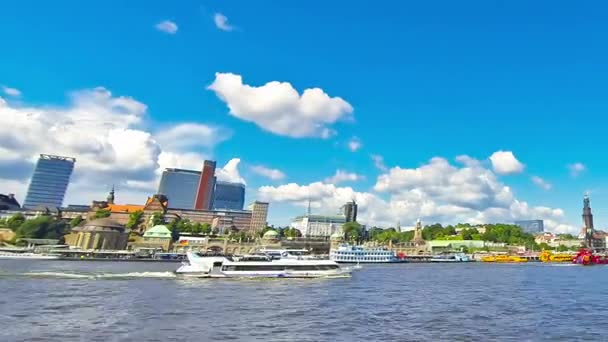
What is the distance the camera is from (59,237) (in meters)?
163

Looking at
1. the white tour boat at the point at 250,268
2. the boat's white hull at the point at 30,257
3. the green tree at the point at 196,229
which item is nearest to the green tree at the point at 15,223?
the boat's white hull at the point at 30,257

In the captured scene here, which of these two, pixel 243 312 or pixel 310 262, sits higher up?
pixel 310 262

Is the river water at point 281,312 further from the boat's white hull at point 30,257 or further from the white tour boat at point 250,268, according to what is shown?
the boat's white hull at point 30,257

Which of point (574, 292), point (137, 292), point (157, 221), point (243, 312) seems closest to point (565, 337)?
point (243, 312)

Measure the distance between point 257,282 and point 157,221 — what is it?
15127 centimetres

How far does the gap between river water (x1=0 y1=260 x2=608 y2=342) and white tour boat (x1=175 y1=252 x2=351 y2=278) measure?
31.4ft

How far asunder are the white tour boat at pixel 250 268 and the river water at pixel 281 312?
31.4 feet

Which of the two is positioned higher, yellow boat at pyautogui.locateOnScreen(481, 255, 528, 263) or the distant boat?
yellow boat at pyautogui.locateOnScreen(481, 255, 528, 263)

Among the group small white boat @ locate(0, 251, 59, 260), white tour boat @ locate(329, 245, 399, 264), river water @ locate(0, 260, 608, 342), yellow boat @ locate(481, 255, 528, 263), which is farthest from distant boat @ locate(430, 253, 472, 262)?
small white boat @ locate(0, 251, 59, 260)

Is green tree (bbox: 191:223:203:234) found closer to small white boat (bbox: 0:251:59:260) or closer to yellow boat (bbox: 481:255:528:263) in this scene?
small white boat (bbox: 0:251:59:260)

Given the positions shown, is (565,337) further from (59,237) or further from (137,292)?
(59,237)

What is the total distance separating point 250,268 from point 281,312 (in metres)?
29.8

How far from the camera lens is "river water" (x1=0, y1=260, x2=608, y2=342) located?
2638cm

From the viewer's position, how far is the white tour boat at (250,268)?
208 feet
